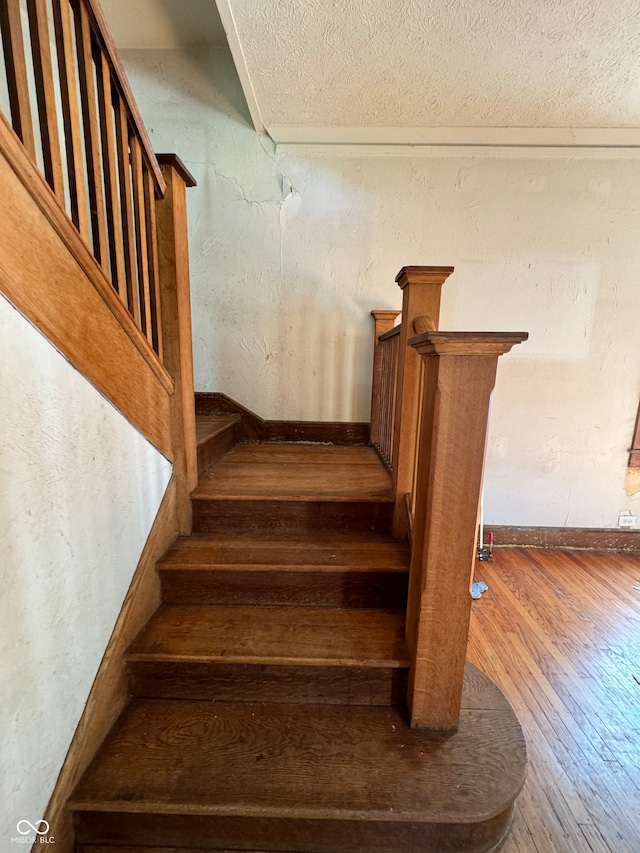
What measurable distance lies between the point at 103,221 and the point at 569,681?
2.41m

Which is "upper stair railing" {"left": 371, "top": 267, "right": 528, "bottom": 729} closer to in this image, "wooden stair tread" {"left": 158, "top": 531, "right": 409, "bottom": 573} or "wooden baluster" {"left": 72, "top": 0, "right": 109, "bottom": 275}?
"wooden stair tread" {"left": 158, "top": 531, "right": 409, "bottom": 573}

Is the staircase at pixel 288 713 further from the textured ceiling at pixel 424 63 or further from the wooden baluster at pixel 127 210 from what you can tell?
the textured ceiling at pixel 424 63

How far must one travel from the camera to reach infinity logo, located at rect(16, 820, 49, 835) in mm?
823

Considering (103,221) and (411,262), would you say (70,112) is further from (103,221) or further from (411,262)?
(411,262)

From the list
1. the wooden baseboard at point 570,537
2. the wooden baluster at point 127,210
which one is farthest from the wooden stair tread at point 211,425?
the wooden baseboard at point 570,537

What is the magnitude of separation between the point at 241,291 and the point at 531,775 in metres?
2.68

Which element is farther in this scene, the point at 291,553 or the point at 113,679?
the point at 291,553

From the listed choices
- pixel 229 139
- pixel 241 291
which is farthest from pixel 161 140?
pixel 241 291

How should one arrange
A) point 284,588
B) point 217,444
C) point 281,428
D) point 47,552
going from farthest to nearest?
point 281,428 < point 217,444 < point 284,588 < point 47,552

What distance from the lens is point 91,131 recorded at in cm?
106

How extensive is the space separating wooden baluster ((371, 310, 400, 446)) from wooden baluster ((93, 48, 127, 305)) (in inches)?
61.2

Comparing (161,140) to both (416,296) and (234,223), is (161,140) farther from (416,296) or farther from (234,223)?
(416,296)

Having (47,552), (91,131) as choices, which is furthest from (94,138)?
(47,552)

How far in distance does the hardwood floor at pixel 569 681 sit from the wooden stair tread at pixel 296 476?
0.91 meters
